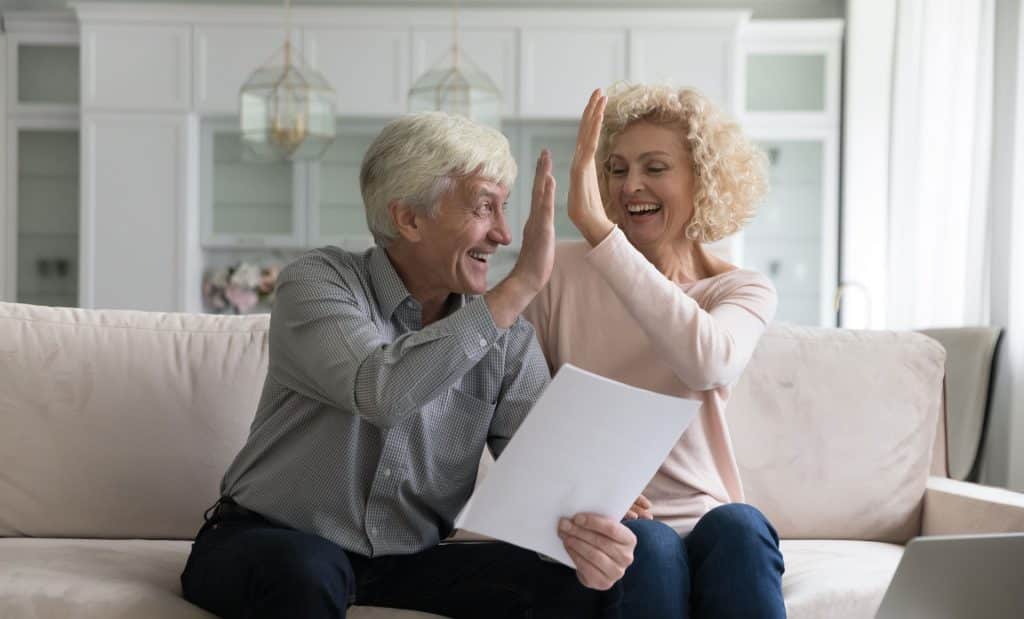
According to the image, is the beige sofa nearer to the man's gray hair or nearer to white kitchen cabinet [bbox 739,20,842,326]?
the man's gray hair

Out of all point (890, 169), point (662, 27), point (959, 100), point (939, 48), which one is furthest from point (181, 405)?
point (662, 27)

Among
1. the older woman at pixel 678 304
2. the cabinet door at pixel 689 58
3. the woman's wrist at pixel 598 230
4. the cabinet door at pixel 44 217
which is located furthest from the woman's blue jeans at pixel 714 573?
the cabinet door at pixel 44 217

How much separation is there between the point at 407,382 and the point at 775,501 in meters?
1.04

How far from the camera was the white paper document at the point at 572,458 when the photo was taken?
1.48 meters

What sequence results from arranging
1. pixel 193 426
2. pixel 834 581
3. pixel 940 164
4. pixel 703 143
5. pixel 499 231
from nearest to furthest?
pixel 499 231 < pixel 834 581 < pixel 703 143 < pixel 193 426 < pixel 940 164

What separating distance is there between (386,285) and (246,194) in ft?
17.3

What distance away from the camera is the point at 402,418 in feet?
5.45

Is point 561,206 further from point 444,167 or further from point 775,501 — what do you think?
point 444,167

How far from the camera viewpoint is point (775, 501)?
2.38 meters

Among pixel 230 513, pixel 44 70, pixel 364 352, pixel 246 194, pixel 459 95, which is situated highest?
pixel 44 70

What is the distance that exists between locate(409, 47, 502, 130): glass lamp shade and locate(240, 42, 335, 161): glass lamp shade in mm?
425

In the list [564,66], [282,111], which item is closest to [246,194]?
[564,66]

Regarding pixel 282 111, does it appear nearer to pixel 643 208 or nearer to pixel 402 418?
pixel 643 208

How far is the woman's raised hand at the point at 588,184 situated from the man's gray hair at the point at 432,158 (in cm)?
11
